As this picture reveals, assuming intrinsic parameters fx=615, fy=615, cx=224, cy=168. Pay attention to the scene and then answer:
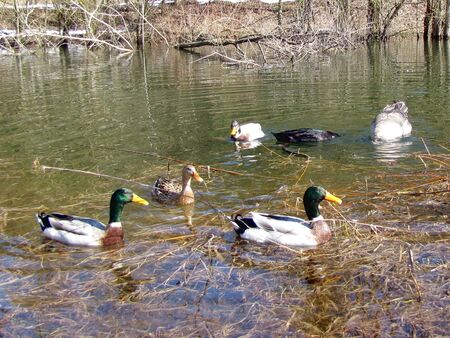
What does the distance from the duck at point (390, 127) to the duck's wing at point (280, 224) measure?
538cm

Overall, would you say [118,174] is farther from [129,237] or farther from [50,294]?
[50,294]

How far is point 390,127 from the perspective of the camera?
1196cm

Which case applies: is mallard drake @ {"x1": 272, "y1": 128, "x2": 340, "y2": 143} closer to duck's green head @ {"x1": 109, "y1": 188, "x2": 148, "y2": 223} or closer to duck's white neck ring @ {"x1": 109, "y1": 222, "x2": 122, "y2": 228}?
duck's green head @ {"x1": 109, "y1": 188, "x2": 148, "y2": 223}

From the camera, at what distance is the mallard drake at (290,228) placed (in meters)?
7.01

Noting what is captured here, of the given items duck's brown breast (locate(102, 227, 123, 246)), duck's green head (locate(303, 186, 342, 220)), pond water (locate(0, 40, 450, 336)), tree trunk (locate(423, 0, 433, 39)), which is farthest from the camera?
tree trunk (locate(423, 0, 433, 39))

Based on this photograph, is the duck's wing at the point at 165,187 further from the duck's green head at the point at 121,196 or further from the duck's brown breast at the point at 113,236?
the duck's brown breast at the point at 113,236

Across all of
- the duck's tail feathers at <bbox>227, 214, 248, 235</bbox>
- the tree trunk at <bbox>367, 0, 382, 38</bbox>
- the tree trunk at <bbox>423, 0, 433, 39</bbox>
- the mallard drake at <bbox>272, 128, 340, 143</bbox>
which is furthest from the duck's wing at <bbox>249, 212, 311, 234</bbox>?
the tree trunk at <bbox>423, 0, 433, 39</bbox>

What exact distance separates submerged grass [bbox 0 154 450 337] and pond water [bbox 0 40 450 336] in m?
0.02

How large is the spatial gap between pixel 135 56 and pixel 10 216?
26.2 metres

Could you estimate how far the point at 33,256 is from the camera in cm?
718

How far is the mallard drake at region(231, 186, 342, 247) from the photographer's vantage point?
7008mm

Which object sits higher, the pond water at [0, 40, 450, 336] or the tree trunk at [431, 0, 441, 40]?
the tree trunk at [431, 0, 441, 40]

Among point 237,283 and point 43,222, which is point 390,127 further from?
point 43,222

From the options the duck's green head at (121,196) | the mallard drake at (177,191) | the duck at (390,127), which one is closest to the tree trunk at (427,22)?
the duck at (390,127)
